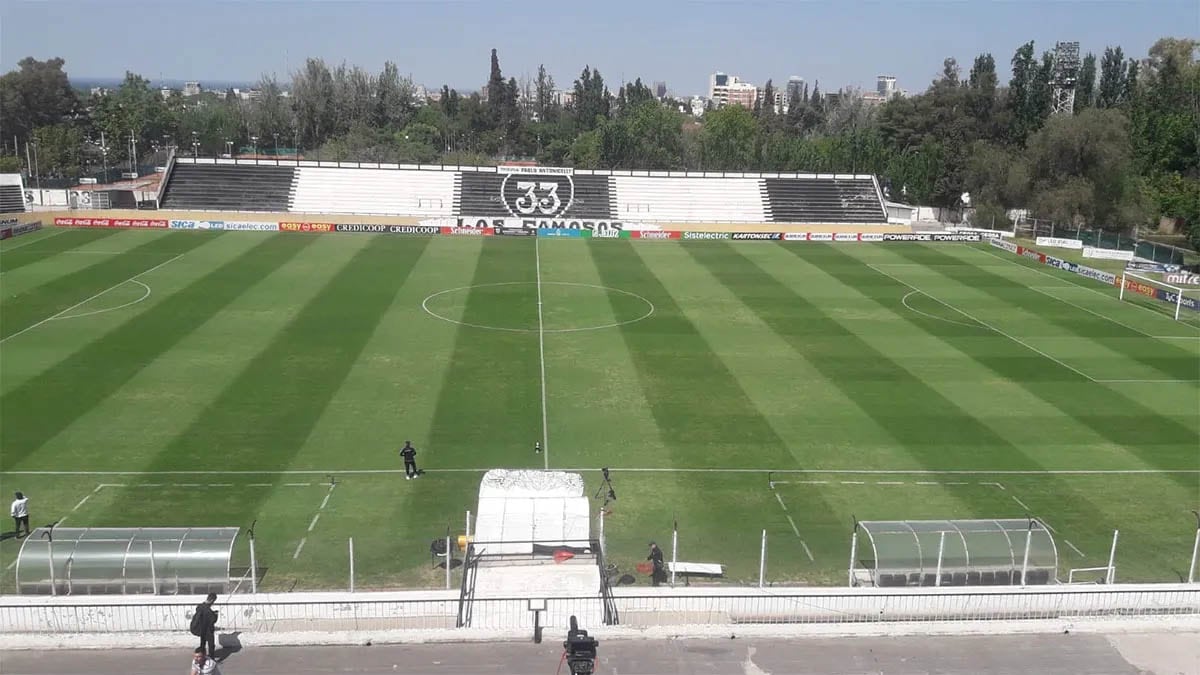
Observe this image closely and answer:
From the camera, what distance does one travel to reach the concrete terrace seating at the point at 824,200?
246 feet

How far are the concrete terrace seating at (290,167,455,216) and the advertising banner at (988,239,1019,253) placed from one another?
3866 cm

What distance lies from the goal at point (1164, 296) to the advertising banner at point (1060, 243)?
15.1 metres

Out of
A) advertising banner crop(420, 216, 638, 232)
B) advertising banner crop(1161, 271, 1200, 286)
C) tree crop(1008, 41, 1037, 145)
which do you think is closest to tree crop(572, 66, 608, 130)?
tree crop(1008, 41, 1037, 145)

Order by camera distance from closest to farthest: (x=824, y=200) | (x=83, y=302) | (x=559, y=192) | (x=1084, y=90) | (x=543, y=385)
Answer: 1. (x=543, y=385)
2. (x=83, y=302)
3. (x=559, y=192)
4. (x=824, y=200)
5. (x=1084, y=90)

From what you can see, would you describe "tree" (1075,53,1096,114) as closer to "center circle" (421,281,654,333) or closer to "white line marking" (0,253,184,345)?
A: "center circle" (421,281,654,333)

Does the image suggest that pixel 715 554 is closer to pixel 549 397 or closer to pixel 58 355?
pixel 549 397

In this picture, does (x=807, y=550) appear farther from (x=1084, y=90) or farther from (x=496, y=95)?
(x=496, y=95)

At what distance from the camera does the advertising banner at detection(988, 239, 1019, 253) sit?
209 feet

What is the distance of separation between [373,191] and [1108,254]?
52327 millimetres

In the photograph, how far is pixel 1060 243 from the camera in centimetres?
6756

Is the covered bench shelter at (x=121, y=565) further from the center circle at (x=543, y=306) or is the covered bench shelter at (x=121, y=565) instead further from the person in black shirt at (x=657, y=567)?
the center circle at (x=543, y=306)

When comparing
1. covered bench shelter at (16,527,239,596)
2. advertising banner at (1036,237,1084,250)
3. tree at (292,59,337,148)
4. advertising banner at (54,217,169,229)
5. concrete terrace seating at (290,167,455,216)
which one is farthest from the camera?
tree at (292,59,337,148)

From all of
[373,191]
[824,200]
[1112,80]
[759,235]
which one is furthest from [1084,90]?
[373,191]

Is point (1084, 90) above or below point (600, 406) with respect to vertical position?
above
